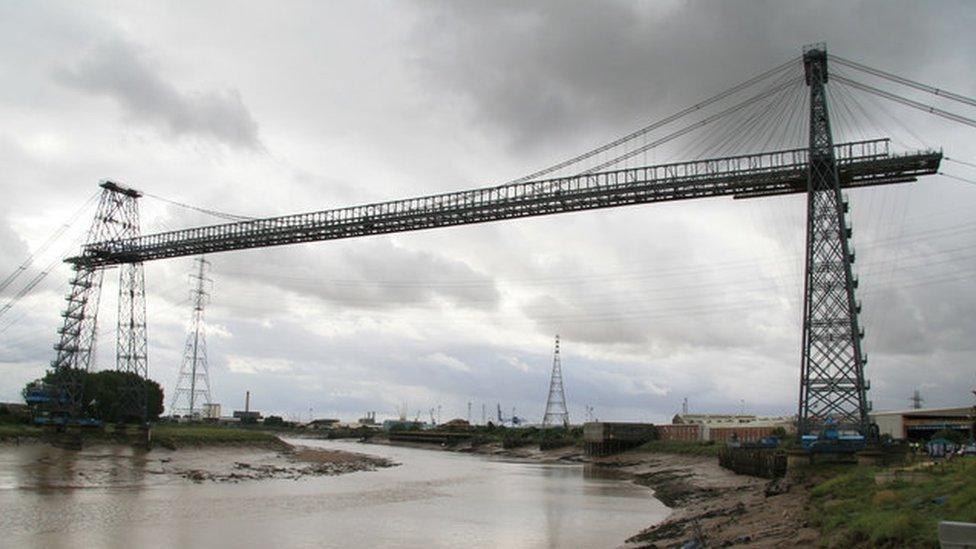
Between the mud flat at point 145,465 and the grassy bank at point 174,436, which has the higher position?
the grassy bank at point 174,436

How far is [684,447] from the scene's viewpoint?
225 ft

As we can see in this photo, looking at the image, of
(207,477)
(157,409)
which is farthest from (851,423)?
(157,409)

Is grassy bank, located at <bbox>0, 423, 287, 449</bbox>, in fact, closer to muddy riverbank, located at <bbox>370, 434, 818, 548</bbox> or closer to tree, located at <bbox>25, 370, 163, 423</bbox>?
tree, located at <bbox>25, 370, 163, 423</bbox>

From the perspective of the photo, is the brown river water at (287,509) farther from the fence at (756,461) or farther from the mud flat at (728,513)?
the fence at (756,461)

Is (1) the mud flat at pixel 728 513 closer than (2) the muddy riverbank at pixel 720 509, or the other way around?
(1) the mud flat at pixel 728 513

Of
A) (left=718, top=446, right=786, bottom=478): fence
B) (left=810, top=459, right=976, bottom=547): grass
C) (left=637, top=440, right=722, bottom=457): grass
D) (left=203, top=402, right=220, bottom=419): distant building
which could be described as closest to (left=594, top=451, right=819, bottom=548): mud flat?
(left=718, top=446, right=786, bottom=478): fence

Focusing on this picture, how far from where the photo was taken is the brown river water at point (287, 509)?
23891 mm

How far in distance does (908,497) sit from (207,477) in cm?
3780

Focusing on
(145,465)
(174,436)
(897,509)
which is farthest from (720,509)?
(174,436)

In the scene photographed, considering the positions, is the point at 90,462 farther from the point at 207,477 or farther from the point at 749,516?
the point at 749,516

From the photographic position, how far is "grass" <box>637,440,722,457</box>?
61312mm

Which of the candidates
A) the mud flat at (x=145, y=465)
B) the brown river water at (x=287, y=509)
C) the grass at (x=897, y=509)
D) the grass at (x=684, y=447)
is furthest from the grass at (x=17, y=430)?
the grass at (x=684, y=447)

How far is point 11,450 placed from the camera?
45312mm

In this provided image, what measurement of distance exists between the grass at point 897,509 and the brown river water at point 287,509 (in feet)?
25.0
